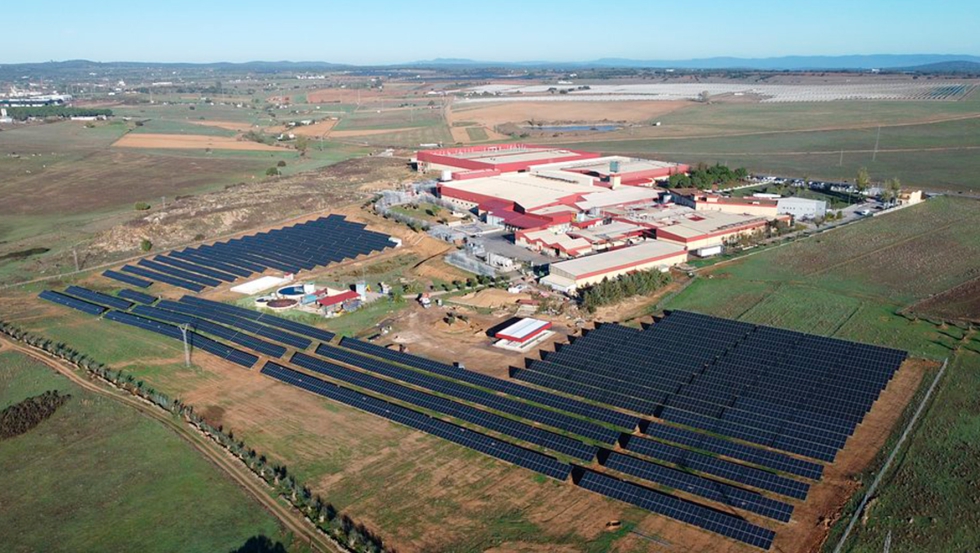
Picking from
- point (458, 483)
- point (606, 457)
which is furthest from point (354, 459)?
point (606, 457)

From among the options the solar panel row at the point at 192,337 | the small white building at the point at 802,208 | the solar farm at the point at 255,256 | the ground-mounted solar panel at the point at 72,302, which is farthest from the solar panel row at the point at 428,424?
the small white building at the point at 802,208

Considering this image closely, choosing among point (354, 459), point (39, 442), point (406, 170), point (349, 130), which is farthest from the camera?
point (349, 130)

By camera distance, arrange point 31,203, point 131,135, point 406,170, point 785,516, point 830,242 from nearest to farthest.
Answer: point 785,516, point 830,242, point 31,203, point 406,170, point 131,135

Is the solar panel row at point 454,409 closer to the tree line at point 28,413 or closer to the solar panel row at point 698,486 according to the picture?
the solar panel row at point 698,486

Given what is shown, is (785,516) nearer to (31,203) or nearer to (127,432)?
(127,432)

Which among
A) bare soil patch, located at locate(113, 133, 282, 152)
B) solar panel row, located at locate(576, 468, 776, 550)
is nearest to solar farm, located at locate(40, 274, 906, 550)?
solar panel row, located at locate(576, 468, 776, 550)

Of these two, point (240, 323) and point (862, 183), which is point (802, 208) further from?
point (240, 323)

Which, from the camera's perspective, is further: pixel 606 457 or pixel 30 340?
pixel 30 340
